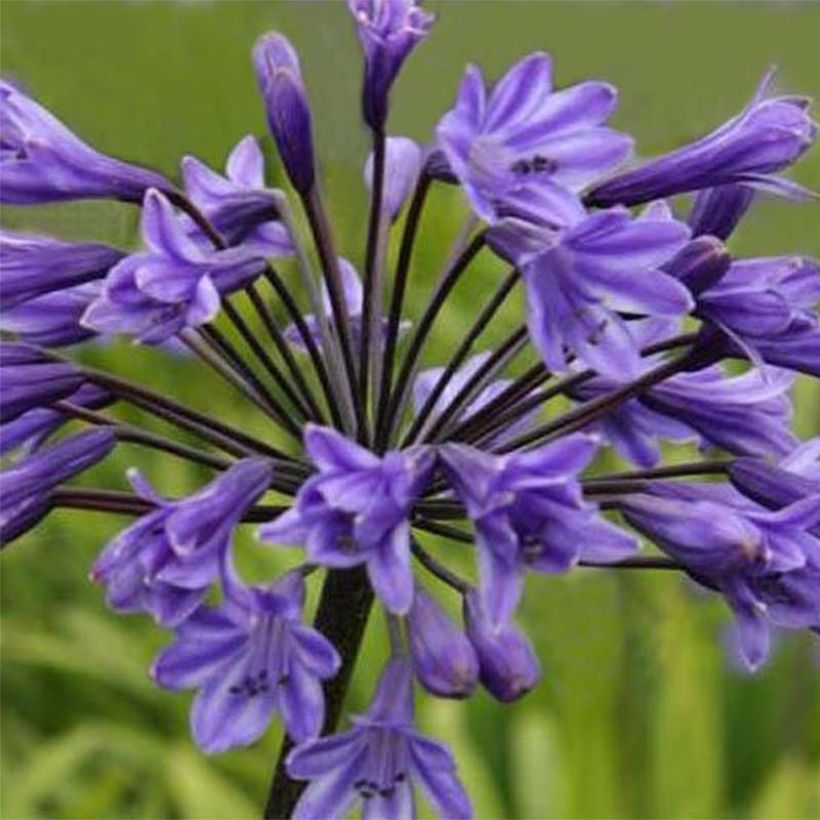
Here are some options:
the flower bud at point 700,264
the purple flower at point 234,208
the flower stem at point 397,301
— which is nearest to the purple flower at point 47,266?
the purple flower at point 234,208

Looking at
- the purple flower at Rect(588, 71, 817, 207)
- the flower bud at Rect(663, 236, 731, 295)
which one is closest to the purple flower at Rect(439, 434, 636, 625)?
the flower bud at Rect(663, 236, 731, 295)

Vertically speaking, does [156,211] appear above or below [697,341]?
above

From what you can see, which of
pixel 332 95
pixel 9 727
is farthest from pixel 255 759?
pixel 332 95

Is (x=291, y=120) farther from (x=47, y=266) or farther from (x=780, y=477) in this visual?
(x=780, y=477)

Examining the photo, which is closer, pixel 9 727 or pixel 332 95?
pixel 9 727

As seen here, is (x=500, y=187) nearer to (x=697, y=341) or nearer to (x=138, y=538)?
(x=697, y=341)

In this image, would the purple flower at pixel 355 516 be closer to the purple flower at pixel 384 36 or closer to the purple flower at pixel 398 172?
the purple flower at pixel 384 36

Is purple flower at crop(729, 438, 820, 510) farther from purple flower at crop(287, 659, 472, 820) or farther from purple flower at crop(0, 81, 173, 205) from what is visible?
purple flower at crop(0, 81, 173, 205)
